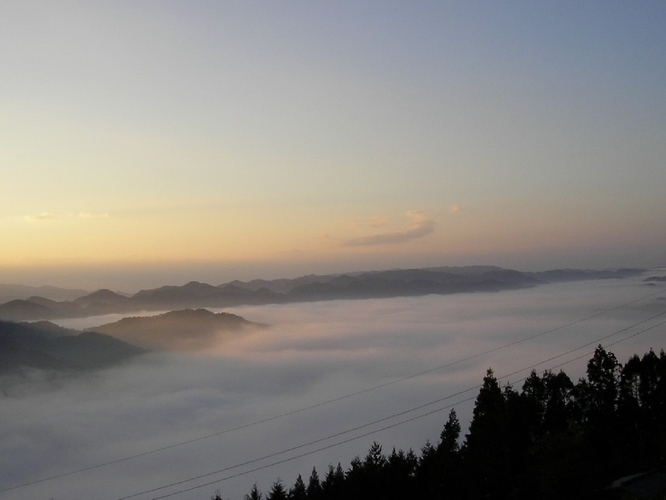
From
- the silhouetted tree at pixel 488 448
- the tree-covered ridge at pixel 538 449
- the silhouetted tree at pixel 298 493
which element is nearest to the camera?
the tree-covered ridge at pixel 538 449

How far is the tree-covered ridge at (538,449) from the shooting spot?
37250 mm

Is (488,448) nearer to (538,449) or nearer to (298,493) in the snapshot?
(538,449)

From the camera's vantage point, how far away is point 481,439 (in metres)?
45.4

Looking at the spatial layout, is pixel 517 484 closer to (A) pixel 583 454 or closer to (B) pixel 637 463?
(A) pixel 583 454

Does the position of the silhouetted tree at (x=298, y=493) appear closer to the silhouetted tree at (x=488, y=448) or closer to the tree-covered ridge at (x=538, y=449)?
the tree-covered ridge at (x=538, y=449)

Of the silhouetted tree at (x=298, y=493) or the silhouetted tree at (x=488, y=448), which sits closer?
the silhouetted tree at (x=488, y=448)

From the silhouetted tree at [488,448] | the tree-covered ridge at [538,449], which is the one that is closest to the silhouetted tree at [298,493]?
the tree-covered ridge at [538,449]

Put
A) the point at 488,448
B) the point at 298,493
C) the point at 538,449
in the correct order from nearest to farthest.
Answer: the point at 488,448
the point at 538,449
the point at 298,493

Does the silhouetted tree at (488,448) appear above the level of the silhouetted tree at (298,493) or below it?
above

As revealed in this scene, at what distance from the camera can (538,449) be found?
46688 millimetres

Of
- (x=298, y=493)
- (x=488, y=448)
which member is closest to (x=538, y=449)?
(x=488, y=448)

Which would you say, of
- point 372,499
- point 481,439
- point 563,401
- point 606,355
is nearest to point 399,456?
point 372,499

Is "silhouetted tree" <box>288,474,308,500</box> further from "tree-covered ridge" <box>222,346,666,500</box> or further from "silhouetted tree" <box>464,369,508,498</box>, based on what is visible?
"silhouetted tree" <box>464,369,508,498</box>

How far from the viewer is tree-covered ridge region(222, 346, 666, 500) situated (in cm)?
3725
